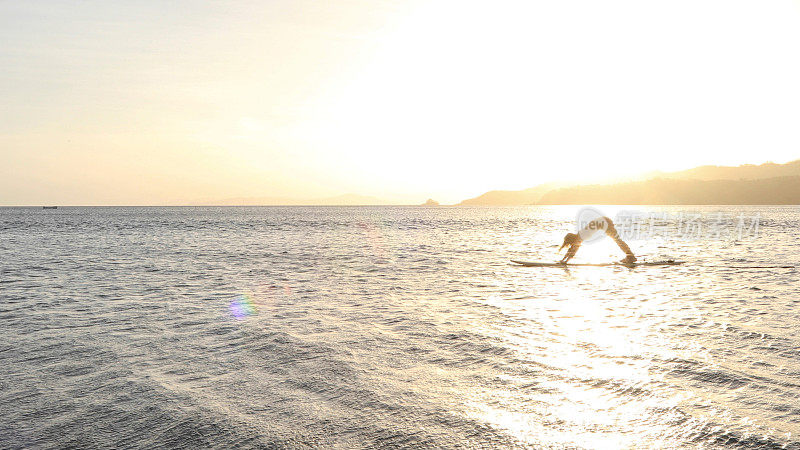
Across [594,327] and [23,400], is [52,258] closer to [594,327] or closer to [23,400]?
[23,400]

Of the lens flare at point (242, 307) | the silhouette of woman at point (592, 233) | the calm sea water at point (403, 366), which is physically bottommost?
the lens flare at point (242, 307)

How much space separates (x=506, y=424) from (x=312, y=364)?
4.33 metres

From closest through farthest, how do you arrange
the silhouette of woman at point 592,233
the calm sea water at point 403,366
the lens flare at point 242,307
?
1. the calm sea water at point 403,366
2. the lens flare at point 242,307
3. the silhouette of woman at point 592,233

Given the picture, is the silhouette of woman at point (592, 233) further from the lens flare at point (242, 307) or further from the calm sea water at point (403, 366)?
the lens flare at point (242, 307)

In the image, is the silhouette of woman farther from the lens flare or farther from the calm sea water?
the lens flare

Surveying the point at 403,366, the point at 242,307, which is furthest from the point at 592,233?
the point at 403,366

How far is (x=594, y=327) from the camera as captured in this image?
12266 mm

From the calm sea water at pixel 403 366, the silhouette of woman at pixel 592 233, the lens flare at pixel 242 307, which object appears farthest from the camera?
the silhouette of woman at pixel 592 233

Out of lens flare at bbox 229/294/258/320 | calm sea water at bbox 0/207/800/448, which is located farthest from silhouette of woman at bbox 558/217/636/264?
lens flare at bbox 229/294/258/320

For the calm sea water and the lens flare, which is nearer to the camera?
the calm sea water

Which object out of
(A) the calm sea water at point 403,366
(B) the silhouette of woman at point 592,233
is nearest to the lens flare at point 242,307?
(A) the calm sea water at point 403,366

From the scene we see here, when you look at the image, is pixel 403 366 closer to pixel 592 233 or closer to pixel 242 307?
pixel 242 307

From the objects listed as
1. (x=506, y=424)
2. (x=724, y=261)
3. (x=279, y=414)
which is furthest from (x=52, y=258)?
(x=724, y=261)

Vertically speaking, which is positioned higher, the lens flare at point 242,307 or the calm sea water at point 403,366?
the calm sea water at point 403,366
